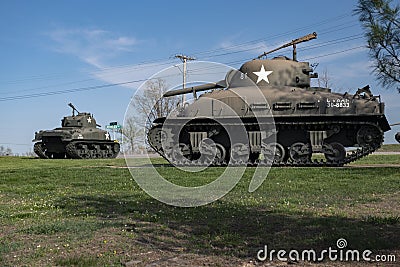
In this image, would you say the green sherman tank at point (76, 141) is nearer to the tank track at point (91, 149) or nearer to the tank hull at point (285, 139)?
the tank track at point (91, 149)

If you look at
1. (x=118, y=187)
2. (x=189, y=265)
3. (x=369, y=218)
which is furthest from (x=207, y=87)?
(x=189, y=265)

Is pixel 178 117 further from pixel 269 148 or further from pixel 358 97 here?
pixel 358 97

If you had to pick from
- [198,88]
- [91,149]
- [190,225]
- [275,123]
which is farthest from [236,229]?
[91,149]

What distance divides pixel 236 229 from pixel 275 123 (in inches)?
598

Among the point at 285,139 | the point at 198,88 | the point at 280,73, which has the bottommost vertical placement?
the point at 285,139

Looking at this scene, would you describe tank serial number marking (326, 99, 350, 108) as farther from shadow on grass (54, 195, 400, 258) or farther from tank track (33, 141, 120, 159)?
tank track (33, 141, 120, 159)

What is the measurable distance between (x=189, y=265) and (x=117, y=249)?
1.11 m

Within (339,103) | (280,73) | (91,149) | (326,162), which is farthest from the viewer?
(91,149)

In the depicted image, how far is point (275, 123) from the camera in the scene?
70.5ft

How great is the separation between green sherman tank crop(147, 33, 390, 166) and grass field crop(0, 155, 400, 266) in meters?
9.40

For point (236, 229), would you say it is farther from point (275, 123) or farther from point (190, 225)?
point (275, 123)

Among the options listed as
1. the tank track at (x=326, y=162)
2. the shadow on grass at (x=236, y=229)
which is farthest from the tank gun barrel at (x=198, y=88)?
the shadow on grass at (x=236, y=229)

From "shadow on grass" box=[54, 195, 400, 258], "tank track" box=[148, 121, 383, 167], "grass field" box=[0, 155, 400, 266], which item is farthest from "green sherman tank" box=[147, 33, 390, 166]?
"shadow on grass" box=[54, 195, 400, 258]

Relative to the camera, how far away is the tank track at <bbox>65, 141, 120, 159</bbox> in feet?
122
